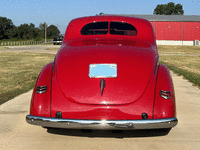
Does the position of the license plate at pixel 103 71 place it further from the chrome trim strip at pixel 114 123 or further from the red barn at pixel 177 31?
the red barn at pixel 177 31

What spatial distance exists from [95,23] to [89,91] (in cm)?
177

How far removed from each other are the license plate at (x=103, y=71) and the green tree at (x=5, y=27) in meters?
122

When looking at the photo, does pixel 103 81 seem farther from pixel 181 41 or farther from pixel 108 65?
pixel 181 41

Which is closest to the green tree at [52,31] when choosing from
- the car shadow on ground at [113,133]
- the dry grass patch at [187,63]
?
the dry grass patch at [187,63]

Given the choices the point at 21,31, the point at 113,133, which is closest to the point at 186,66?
the point at 113,133

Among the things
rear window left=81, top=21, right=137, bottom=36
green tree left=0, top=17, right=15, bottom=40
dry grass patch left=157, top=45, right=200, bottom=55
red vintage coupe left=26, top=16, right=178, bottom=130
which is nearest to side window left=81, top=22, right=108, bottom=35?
rear window left=81, top=21, right=137, bottom=36

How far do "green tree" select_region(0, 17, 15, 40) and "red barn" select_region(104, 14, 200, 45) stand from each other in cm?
8128

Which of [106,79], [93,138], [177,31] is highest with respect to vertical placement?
[177,31]

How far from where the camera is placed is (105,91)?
3547 mm

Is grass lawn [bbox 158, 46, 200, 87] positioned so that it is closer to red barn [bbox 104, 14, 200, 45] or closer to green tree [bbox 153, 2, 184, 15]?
red barn [bbox 104, 14, 200, 45]

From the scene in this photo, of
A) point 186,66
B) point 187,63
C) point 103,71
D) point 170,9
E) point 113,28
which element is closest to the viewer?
point 103,71

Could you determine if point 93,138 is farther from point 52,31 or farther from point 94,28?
point 52,31

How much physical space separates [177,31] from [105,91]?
51.5 metres

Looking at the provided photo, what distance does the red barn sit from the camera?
170ft
